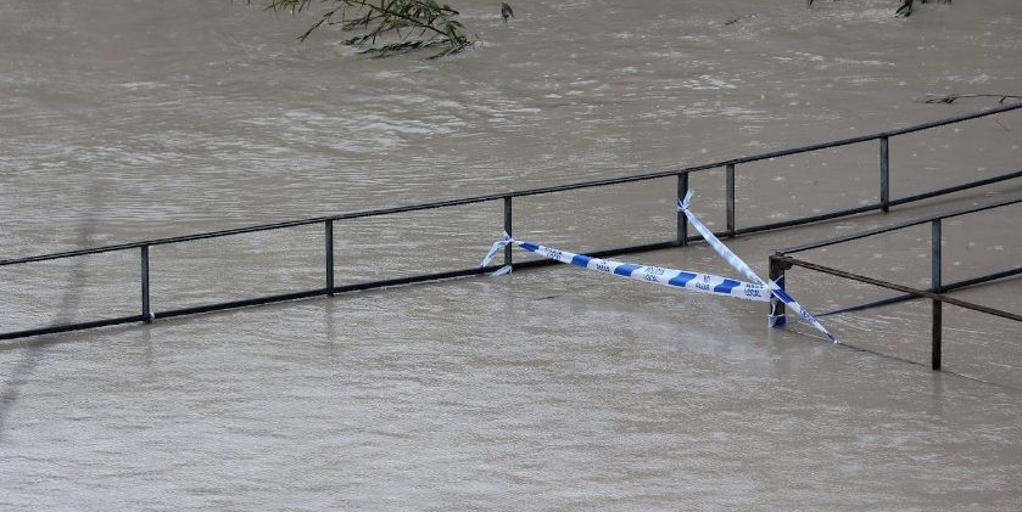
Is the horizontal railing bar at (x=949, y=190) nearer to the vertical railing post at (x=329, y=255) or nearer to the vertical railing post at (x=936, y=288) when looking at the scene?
the vertical railing post at (x=936, y=288)

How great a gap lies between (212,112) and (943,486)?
1491 centimetres

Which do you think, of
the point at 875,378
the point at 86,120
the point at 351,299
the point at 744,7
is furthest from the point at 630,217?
the point at 744,7

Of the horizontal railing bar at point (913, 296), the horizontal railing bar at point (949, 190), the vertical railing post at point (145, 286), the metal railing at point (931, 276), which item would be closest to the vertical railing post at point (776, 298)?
the metal railing at point (931, 276)

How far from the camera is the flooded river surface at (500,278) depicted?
9.14 meters

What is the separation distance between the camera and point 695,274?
12.7 m

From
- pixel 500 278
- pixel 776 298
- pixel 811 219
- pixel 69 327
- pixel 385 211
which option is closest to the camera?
pixel 776 298

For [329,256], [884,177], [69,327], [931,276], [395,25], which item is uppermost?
[395,25]

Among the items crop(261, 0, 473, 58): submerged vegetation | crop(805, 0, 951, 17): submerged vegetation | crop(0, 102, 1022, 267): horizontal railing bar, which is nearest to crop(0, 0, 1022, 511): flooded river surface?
crop(805, 0, 951, 17): submerged vegetation

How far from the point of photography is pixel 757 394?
10359 mm

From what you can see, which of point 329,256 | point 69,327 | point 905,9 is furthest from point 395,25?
point 69,327

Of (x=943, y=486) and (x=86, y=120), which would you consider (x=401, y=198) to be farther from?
(x=943, y=486)

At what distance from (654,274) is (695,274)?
381 millimetres

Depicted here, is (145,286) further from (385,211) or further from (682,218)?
(682,218)

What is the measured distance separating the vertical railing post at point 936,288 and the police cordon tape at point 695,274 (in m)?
0.91
